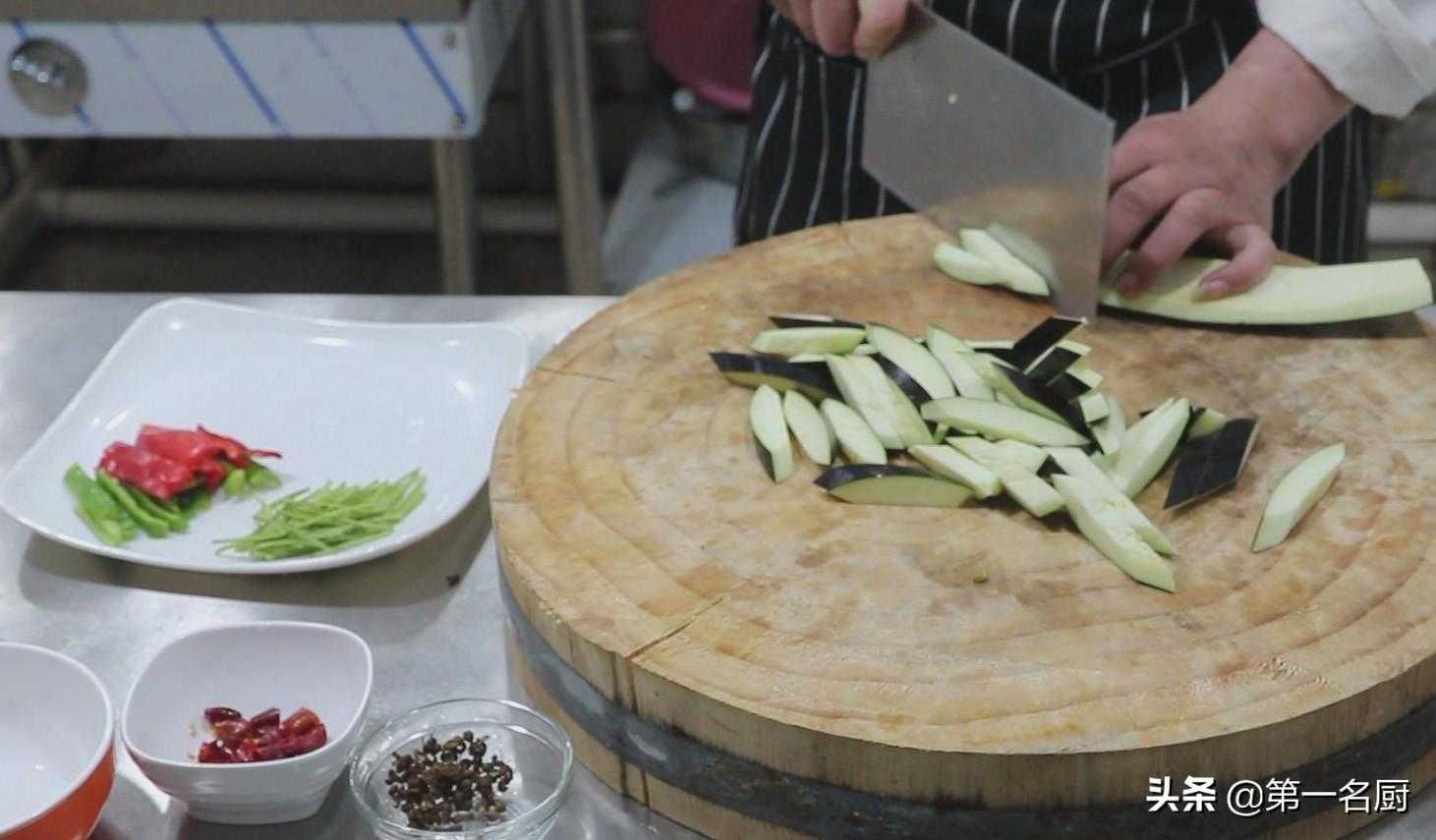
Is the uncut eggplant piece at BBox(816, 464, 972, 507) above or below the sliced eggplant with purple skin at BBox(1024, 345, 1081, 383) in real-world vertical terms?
below

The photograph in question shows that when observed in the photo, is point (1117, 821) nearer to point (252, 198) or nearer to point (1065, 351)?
point (1065, 351)

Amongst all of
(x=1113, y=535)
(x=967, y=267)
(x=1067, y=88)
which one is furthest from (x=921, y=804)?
(x=1067, y=88)

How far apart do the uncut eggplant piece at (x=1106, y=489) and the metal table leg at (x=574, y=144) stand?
7.84 feet

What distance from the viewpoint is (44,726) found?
132 cm

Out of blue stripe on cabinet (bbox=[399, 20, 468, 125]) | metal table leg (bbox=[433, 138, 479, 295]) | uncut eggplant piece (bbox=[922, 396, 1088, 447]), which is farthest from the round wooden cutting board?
metal table leg (bbox=[433, 138, 479, 295])

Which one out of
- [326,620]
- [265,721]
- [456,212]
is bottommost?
[456,212]

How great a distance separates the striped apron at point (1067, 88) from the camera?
6.88ft

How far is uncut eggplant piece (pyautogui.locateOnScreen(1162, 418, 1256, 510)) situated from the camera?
1.49 meters

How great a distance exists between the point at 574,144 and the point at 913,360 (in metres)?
2.25

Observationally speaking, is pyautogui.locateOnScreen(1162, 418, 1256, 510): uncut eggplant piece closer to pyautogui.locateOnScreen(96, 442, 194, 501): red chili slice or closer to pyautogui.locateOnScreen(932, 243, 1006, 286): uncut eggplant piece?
pyautogui.locateOnScreen(932, 243, 1006, 286): uncut eggplant piece

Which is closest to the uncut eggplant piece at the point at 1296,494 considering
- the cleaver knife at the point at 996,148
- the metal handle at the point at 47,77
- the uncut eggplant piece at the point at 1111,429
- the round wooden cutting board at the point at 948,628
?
the round wooden cutting board at the point at 948,628

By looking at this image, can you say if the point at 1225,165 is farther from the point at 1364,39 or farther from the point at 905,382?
the point at 905,382

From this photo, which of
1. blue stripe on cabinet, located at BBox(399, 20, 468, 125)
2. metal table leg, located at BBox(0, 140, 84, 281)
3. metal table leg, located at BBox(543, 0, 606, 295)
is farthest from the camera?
metal table leg, located at BBox(0, 140, 84, 281)

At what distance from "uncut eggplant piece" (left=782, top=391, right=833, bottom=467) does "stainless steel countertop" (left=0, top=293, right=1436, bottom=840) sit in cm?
33
